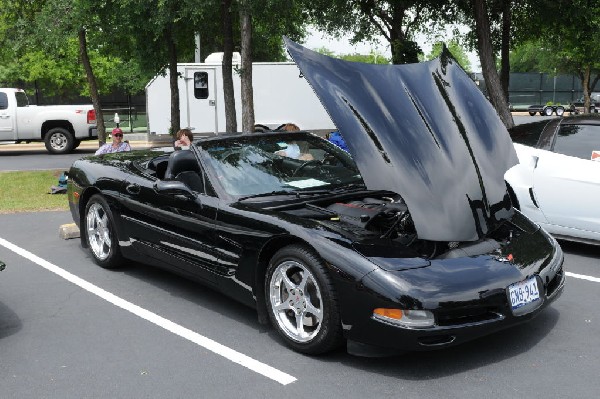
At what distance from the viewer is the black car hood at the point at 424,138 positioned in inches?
178

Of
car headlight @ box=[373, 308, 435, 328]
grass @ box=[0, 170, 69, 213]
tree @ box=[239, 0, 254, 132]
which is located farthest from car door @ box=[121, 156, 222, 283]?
tree @ box=[239, 0, 254, 132]

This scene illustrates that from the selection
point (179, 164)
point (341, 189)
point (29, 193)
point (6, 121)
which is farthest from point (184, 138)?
point (6, 121)

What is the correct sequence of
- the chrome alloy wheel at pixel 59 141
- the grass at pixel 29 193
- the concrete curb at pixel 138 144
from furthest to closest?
the concrete curb at pixel 138 144 < the chrome alloy wheel at pixel 59 141 < the grass at pixel 29 193

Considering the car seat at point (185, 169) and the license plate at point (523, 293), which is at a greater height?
the car seat at point (185, 169)

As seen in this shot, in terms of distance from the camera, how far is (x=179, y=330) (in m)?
5.14

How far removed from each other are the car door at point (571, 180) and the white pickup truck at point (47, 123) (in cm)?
1722

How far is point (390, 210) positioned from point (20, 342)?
2645 millimetres

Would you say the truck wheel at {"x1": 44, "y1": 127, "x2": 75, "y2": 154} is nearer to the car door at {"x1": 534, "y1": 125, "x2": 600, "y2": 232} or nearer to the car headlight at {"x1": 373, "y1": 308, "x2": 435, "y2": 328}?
the car door at {"x1": 534, "y1": 125, "x2": 600, "y2": 232}

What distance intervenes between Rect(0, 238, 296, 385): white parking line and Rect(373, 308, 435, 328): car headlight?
663 mm

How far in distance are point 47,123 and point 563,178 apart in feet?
60.6

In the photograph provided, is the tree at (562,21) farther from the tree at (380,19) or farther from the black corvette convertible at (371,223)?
the black corvette convertible at (371,223)

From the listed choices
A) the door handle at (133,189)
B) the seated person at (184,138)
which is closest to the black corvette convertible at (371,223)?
the door handle at (133,189)

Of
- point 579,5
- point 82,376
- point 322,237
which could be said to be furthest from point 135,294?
point 579,5

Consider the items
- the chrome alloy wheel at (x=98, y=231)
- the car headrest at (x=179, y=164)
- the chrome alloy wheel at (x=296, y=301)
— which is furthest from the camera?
the chrome alloy wheel at (x=98, y=231)
